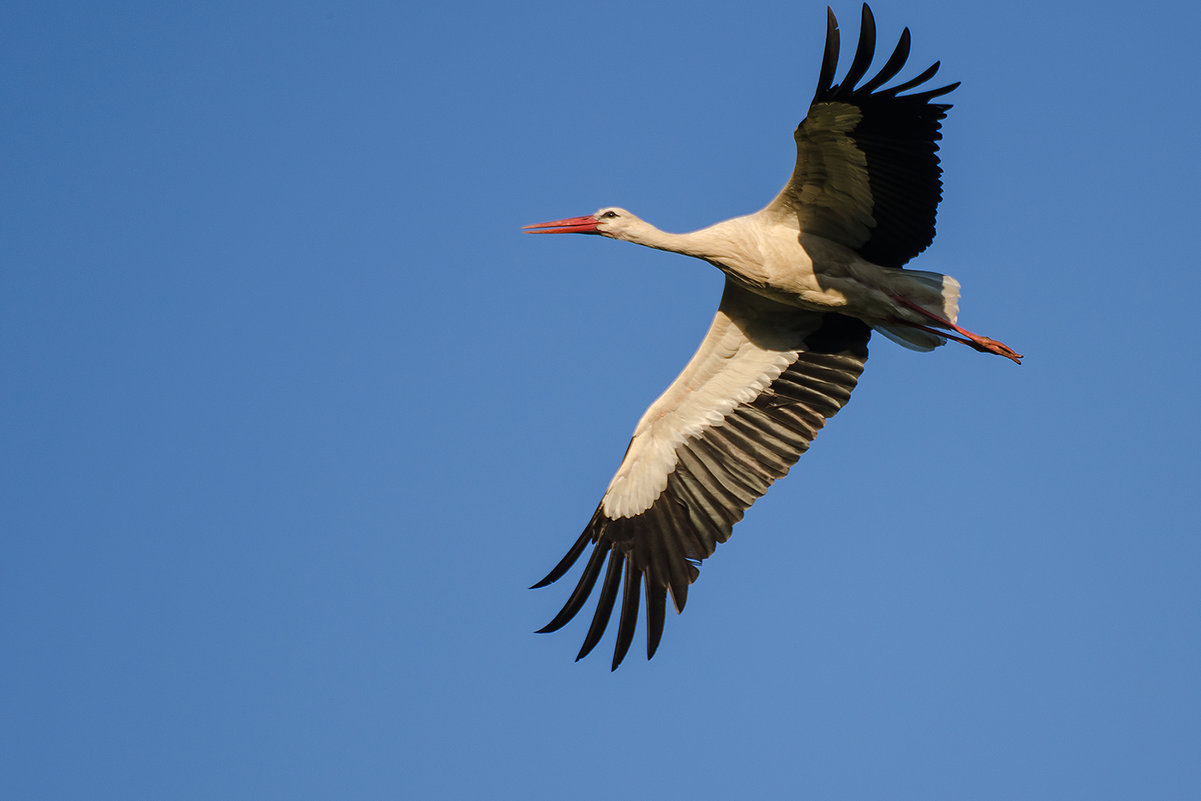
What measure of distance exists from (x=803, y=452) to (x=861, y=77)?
110 inches

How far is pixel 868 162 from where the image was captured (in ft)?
28.5

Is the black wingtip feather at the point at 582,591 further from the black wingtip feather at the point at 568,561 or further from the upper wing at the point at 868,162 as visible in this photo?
the upper wing at the point at 868,162

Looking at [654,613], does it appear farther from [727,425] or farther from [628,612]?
[727,425]

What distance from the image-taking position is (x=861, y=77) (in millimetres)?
8117

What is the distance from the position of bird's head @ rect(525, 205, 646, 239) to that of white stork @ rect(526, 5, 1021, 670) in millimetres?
10

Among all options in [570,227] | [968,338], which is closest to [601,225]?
[570,227]

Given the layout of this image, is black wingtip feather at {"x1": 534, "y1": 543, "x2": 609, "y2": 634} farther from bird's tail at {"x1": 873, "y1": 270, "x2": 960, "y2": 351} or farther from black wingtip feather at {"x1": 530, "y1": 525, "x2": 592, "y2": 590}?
bird's tail at {"x1": 873, "y1": 270, "x2": 960, "y2": 351}

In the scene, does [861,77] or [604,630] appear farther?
[604,630]

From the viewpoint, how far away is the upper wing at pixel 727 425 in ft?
31.4

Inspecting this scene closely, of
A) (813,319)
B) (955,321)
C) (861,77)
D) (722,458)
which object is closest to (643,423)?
(722,458)

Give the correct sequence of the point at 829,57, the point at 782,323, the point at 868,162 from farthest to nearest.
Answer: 1. the point at 782,323
2. the point at 868,162
3. the point at 829,57

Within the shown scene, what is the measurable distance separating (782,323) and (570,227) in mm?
1663

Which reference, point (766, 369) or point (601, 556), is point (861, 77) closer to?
point (766, 369)

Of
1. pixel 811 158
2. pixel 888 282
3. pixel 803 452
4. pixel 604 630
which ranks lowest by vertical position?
pixel 604 630
